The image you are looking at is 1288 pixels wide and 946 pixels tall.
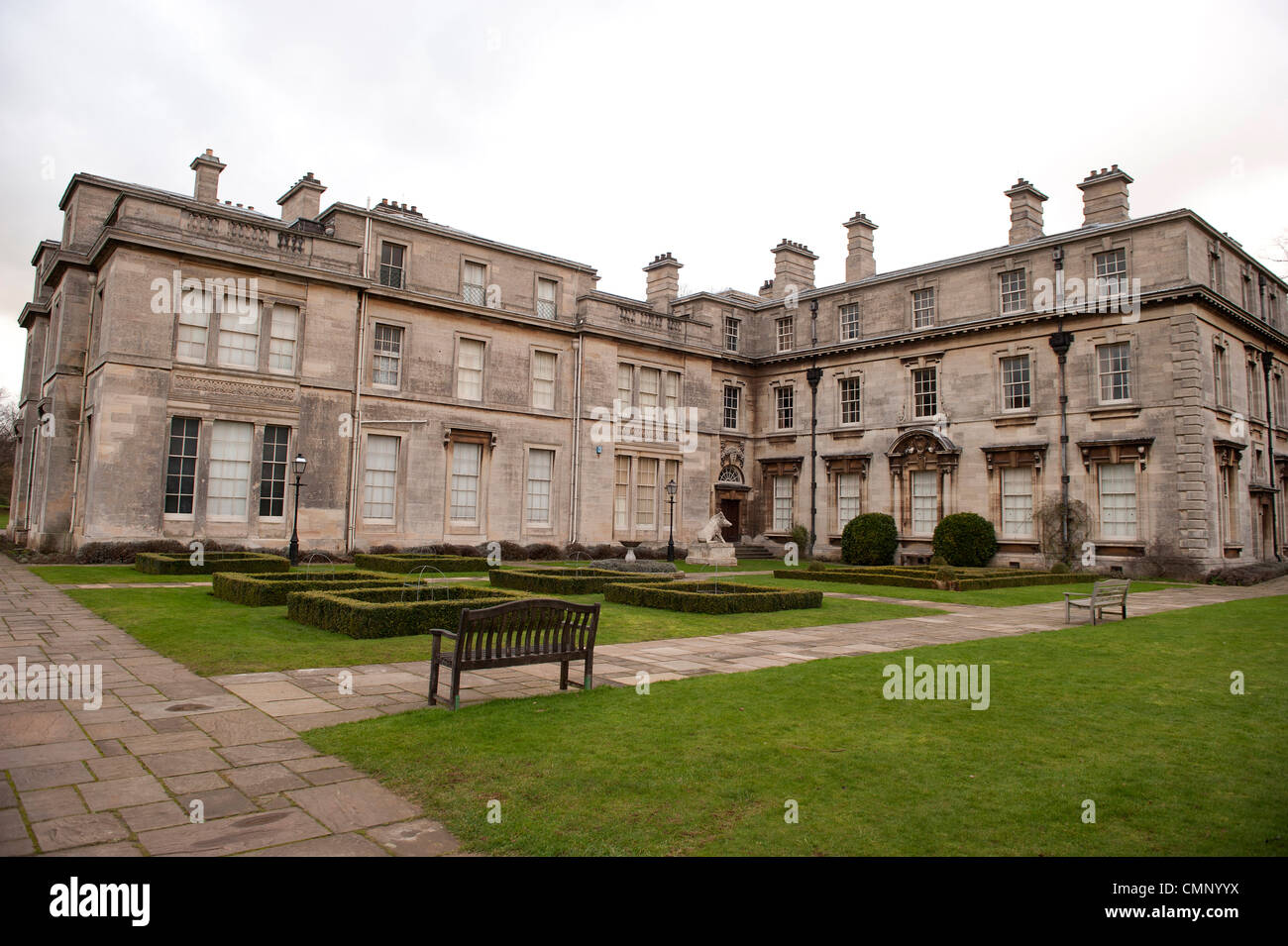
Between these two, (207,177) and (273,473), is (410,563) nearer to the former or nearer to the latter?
(273,473)

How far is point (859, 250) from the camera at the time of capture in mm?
34594

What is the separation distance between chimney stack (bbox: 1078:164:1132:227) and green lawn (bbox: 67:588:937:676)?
1942cm

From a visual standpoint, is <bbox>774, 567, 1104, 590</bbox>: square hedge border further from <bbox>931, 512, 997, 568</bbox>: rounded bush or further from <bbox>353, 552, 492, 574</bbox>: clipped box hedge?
<bbox>353, 552, 492, 574</bbox>: clipped box hedge

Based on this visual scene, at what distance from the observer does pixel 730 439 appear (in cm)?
3694

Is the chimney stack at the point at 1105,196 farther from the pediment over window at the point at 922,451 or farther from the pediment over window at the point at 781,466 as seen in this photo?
the pediment over window at the point at 781,466

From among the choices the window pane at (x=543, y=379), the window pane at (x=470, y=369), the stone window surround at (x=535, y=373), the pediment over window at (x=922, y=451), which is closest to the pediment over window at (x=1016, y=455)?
the pediment over window at (x=922, y=451)

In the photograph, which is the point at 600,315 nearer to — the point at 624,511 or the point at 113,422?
the point at 624,511

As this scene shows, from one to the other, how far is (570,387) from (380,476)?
27.7ft

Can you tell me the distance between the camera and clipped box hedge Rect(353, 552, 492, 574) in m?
20.8

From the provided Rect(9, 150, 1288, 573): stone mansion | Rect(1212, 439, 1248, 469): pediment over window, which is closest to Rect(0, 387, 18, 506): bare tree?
Rect(9, 150, 1288, 573): stone mansion

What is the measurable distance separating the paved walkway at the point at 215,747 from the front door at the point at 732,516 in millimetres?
25420
